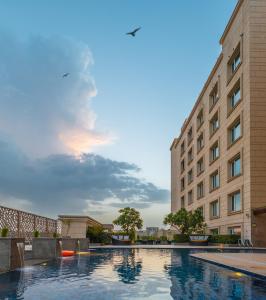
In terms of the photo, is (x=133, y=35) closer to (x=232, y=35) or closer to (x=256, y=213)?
(x=256, y=213)

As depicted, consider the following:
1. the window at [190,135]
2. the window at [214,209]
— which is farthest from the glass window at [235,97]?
the window at [190,135]

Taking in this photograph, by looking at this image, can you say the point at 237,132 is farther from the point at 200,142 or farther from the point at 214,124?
the point at 200,142

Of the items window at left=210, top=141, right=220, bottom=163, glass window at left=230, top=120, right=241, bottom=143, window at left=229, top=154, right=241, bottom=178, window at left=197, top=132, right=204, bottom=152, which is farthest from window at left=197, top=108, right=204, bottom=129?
window at left=229, top=154, right=241, bottom=178

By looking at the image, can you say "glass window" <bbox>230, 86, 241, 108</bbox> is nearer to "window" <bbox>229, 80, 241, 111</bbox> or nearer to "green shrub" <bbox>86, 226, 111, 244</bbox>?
"window" <bbox>229, 80, 241, 111</bbox>

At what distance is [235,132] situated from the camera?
4062cm

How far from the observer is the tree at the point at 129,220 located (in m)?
50.6

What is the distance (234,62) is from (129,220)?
22366 mm

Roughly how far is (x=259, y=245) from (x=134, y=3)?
21848 mm

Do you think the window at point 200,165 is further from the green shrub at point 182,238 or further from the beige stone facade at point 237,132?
the green shrub at point 182,238

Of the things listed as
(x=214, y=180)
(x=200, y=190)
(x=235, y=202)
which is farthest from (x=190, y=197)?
(x=235, y=202)

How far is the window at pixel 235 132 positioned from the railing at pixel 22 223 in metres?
21.1

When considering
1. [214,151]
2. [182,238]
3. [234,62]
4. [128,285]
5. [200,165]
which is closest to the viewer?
[128,285]

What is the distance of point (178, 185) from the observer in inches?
3093

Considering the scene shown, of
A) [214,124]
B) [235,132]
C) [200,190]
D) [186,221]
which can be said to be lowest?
[186,221]
